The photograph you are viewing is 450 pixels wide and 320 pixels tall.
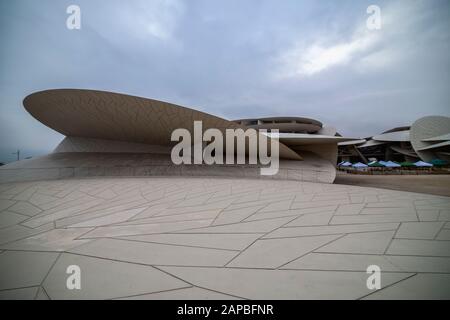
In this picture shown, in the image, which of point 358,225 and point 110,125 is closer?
point 358,225

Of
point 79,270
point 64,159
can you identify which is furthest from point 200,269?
point 64,159

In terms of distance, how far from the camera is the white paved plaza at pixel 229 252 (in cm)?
168

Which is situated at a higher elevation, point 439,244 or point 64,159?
point 64,159

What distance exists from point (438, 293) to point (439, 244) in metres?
1.41

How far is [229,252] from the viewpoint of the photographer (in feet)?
7.91

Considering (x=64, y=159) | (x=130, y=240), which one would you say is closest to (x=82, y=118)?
(x=64, y=159)

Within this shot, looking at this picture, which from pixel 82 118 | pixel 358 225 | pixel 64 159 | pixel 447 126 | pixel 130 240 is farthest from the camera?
→ pixel 447 126

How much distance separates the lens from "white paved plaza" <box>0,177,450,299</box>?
1676mm

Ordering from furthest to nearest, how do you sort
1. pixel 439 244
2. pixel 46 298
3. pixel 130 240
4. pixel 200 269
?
pixel 130 240 < pixel 439 244 < pixel 200 269 < pixel 46 298

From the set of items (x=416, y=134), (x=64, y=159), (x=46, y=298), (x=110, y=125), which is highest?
(x=416, y=134)

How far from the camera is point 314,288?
1660mm

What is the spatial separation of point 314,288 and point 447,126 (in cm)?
6491

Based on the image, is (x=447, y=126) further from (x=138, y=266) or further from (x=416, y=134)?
(x=138, y=266)

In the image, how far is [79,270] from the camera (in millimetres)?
2031
